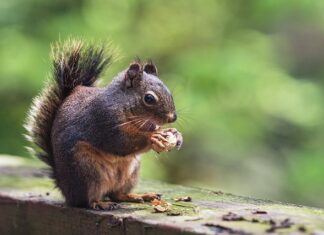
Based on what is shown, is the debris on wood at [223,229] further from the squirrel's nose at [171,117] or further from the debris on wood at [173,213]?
the squirrel's nose at [171,117]

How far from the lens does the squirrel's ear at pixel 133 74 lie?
2.40 metres

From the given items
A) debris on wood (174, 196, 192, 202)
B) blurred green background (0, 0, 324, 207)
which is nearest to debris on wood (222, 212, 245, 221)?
debris on wood (174, 196, 192, 202)

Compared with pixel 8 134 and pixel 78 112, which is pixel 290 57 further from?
pixel 78 112

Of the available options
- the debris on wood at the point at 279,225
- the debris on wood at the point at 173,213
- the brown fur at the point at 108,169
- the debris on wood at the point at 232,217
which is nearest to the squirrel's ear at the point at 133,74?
the brown fur at the point at 108,169

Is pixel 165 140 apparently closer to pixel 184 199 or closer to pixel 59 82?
pixel 184 199

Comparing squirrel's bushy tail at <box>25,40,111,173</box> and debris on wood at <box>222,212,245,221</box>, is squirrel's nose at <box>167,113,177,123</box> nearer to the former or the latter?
squirrel's bushy tail at <box>25,40,111,173</box>

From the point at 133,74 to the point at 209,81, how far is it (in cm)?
187

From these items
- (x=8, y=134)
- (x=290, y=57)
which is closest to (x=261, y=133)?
(x=8, y=134)

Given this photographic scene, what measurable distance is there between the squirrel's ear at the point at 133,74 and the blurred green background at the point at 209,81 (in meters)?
1.57

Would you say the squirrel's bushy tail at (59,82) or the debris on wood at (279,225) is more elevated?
the squirrel's bushy tail at (59,82)

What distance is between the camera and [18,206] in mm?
2369

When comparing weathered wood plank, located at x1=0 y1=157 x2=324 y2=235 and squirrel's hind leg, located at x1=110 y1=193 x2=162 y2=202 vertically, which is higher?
squirrel's hind leg, located at x1=110 y1=193 x2=162 y2=202

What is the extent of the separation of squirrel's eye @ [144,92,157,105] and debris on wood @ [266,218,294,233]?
2.46ft

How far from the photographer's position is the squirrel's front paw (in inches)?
90.4
